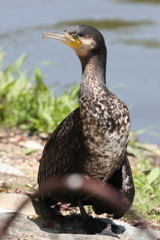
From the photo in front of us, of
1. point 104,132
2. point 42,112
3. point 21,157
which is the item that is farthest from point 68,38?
point 42,112

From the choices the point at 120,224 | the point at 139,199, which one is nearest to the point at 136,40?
the point at 139,199

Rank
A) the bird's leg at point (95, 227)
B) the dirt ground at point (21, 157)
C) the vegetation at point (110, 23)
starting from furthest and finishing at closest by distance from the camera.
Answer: the vegetation at point (110, 23) → the dirt ground at point (21, 157) → the bird's leg at point (95, 227)

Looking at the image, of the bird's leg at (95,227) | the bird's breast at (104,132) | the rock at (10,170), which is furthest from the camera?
the rock at (10,170)

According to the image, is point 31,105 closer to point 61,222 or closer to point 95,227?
point 61,222

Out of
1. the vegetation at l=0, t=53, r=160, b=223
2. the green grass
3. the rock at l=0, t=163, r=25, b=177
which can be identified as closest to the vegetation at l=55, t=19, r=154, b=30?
the vegetation at l=0, t=53, r=160, b=223

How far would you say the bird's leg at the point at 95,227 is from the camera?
3.27 m

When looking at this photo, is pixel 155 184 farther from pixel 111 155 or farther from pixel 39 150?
pixel 111 155

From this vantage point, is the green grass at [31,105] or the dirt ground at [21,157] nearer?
the dirt ground at [21,157]

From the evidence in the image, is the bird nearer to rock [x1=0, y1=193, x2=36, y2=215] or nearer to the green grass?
rock [x1=0, y1=193, x2=36, y2=215]

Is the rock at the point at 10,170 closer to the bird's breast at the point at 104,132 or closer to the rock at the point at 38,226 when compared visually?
the rock at the point at 38,226

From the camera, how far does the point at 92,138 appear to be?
3021mm

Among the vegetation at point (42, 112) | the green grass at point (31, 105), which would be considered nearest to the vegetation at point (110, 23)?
the vegetation at point (42, 112)

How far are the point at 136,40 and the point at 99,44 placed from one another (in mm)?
6239

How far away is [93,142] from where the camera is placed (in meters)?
3.02
